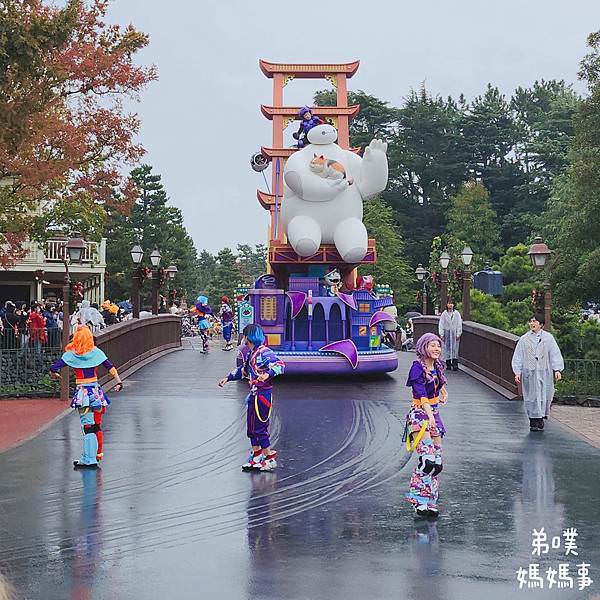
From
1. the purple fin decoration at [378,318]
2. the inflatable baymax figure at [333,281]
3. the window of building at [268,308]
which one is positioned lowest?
the purple fin decoration at [378,318]

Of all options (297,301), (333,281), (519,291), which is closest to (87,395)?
(297,301)

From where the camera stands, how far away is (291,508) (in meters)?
8.12

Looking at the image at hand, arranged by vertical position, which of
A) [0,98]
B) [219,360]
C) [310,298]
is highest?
[0,98]

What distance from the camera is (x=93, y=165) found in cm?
2147

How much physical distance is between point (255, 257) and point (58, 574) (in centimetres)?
9282

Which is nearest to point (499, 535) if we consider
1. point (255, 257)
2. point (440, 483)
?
point (440, 483)

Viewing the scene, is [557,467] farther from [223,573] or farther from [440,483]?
[223,573]

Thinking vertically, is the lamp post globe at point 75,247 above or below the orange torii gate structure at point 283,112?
below

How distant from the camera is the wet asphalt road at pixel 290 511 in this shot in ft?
19.8

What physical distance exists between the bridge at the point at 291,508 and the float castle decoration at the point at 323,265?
354cm

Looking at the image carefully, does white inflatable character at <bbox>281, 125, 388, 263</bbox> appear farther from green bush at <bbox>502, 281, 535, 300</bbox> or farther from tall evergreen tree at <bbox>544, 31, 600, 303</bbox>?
green bush at <bbox>502, 281, 535, 300</bbox>

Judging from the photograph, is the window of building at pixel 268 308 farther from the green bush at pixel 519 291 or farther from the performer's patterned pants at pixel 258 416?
the green bush at pixel 519 291

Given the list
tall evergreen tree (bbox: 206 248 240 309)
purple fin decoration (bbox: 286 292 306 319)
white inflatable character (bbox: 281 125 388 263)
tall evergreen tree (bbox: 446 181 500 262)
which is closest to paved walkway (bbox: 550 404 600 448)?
white inflatable character (bbox: 281 125 388 263)

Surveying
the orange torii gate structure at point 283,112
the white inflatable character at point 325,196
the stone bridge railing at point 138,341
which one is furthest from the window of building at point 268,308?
the stone bridge railing at point 138,341
